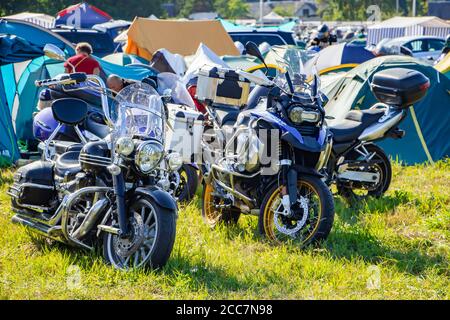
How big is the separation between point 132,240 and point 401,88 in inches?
134

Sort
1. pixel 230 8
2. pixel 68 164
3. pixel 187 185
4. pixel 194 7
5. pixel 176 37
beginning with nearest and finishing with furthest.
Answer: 1. pixel 68 164
2. pixel 187 185
3. pixel 176 37
4. pixel 194 7
5. pixel 230 8

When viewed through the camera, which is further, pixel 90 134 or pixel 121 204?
pixel 90 134

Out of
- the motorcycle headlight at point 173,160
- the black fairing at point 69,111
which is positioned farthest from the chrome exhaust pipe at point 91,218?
the black fairing at point 69,111

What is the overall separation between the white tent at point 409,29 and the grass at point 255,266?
2896 cm

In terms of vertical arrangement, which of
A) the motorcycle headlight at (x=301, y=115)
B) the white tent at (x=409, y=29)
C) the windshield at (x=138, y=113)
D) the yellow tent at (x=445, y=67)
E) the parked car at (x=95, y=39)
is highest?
the windshield at (x=138, y=113)

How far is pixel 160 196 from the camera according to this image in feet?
17.2

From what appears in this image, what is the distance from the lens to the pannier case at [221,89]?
23.6 ft

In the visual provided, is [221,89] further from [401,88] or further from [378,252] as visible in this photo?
[378,252]

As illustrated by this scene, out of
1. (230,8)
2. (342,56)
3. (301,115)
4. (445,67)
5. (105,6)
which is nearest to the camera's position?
(301,115)

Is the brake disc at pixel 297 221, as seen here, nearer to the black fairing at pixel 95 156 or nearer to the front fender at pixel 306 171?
the front fender at pixel 306 171

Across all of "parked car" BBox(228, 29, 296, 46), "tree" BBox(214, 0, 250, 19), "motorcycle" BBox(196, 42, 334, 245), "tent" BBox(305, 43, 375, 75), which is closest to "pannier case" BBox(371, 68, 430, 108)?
"motorcycle" BBox(196, 42, 334, 245)

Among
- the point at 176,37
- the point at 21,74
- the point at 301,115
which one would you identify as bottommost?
the point at 176,37

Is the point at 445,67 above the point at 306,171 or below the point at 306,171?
below

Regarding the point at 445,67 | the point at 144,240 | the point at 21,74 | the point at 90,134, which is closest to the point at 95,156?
the point at 144,240
